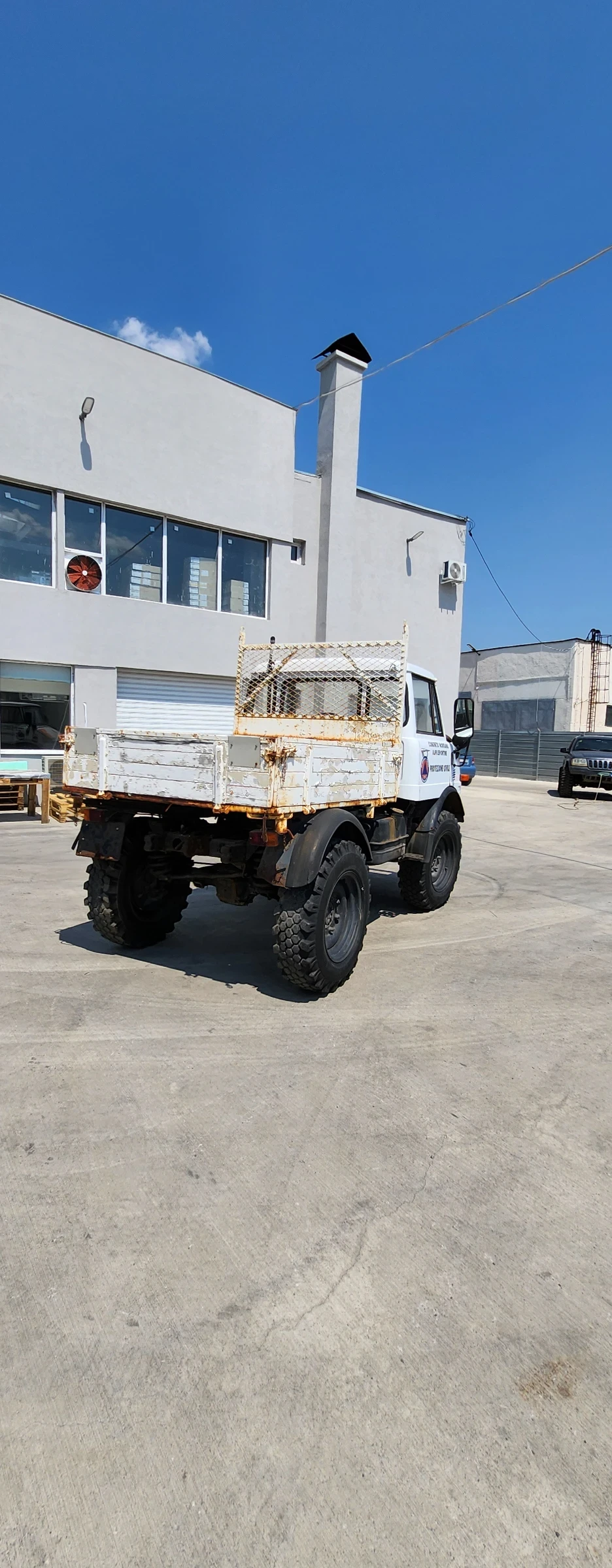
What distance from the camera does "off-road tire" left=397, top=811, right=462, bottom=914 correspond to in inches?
287

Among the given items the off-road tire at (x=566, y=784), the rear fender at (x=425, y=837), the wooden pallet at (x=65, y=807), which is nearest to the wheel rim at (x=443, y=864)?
the rear fender at (x=425, y=837)

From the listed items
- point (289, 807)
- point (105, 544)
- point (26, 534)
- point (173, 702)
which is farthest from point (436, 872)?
point (26, 534)

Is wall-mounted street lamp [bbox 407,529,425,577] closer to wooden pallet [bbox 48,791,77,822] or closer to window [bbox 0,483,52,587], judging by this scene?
window [bbox 0,483,52,587]

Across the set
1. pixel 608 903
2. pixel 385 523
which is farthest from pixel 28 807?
pixel 385 523

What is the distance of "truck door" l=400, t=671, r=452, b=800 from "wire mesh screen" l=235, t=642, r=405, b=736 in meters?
0.20

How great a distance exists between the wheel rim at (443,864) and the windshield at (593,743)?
1424cm

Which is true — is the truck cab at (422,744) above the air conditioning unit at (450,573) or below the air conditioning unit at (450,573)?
below

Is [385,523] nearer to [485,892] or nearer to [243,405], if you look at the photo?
[243,405]

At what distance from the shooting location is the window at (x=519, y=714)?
37.2m

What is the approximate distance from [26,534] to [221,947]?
30.9 ft

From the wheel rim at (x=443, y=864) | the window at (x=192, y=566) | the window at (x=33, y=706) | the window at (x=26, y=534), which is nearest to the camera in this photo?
the wheel rim at (x=443, y=864)

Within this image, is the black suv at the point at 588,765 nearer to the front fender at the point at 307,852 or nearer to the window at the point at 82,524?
the window at the point at 82,524

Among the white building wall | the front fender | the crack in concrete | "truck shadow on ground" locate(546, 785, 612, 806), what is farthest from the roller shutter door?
the crack in concrete

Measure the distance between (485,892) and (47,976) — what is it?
5.00 metres
